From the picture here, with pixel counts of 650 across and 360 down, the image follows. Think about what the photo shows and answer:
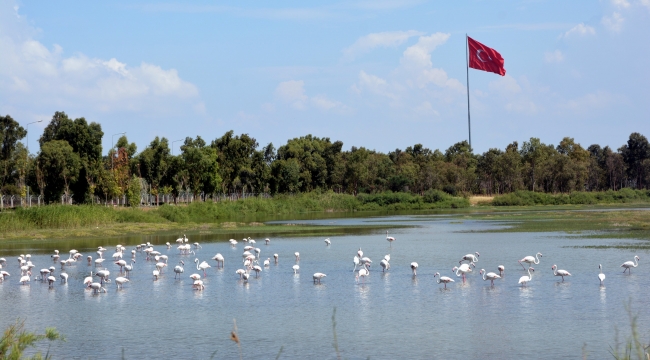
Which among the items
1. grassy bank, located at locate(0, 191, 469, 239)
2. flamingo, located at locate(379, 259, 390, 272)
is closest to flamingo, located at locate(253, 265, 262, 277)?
flamingo, located at locate(379, 259, 390, 272)

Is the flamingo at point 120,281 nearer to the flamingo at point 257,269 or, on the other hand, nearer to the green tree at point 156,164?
the flamingo at point 257,269

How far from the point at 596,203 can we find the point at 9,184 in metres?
69.2

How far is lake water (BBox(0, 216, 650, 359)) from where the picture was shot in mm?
14758

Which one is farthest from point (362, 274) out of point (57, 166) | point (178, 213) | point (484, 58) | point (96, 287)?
point (57, 166)

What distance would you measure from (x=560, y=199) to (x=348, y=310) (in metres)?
79.2

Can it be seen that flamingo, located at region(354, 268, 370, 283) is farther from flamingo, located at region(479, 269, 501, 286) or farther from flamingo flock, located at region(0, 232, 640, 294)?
flamingo, located at region(479, 269, 501, 286)

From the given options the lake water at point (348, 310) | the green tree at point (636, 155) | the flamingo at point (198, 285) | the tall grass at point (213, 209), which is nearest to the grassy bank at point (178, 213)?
the tall grass at point (213, 209)

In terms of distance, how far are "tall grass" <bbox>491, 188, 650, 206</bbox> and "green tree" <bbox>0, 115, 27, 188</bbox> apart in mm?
55934

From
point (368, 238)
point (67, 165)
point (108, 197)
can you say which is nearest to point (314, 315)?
point (368, 238)

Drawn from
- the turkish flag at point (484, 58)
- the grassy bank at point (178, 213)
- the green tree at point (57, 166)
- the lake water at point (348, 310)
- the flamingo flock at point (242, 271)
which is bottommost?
the lake water at point (348, 310)

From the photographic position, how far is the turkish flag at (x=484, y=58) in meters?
63.1

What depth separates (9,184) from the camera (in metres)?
74.9

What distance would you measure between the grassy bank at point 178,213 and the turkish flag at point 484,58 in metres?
26.0

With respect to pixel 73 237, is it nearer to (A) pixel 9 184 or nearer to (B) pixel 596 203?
(A) pixel 9 184
